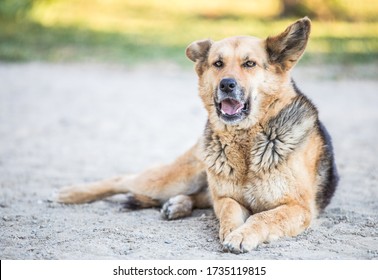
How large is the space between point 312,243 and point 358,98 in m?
7.12

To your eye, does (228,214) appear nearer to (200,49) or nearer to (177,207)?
(177,207)

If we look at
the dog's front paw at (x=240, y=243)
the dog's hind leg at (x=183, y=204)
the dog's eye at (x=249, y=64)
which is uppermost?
the dog's eye at (x=249, y=64)

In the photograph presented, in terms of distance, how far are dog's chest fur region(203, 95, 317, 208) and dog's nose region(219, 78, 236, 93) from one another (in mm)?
408

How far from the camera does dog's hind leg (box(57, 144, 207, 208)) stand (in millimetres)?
6184

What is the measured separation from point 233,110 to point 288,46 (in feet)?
2.53

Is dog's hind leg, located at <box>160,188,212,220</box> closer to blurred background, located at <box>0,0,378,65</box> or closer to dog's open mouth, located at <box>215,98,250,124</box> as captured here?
dog's open mouth, located at <box>215,98,250,124</box>

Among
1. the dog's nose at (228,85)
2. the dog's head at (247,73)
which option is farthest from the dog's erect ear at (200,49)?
the dog's nose at (228,85)

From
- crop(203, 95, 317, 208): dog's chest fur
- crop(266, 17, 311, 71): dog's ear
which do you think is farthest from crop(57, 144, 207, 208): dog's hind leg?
crop(266, 17, 311, 71): dog's ear

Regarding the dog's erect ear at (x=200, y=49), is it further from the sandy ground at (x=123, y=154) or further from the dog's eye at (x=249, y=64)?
the sandy ground at (x=123, y=154)

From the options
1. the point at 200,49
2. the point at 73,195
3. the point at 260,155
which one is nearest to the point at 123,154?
the point at 73,195

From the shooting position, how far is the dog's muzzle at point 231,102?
5094 millimetres

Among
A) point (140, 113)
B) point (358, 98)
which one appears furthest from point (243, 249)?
point (358, 98)

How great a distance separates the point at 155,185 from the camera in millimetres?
6297
